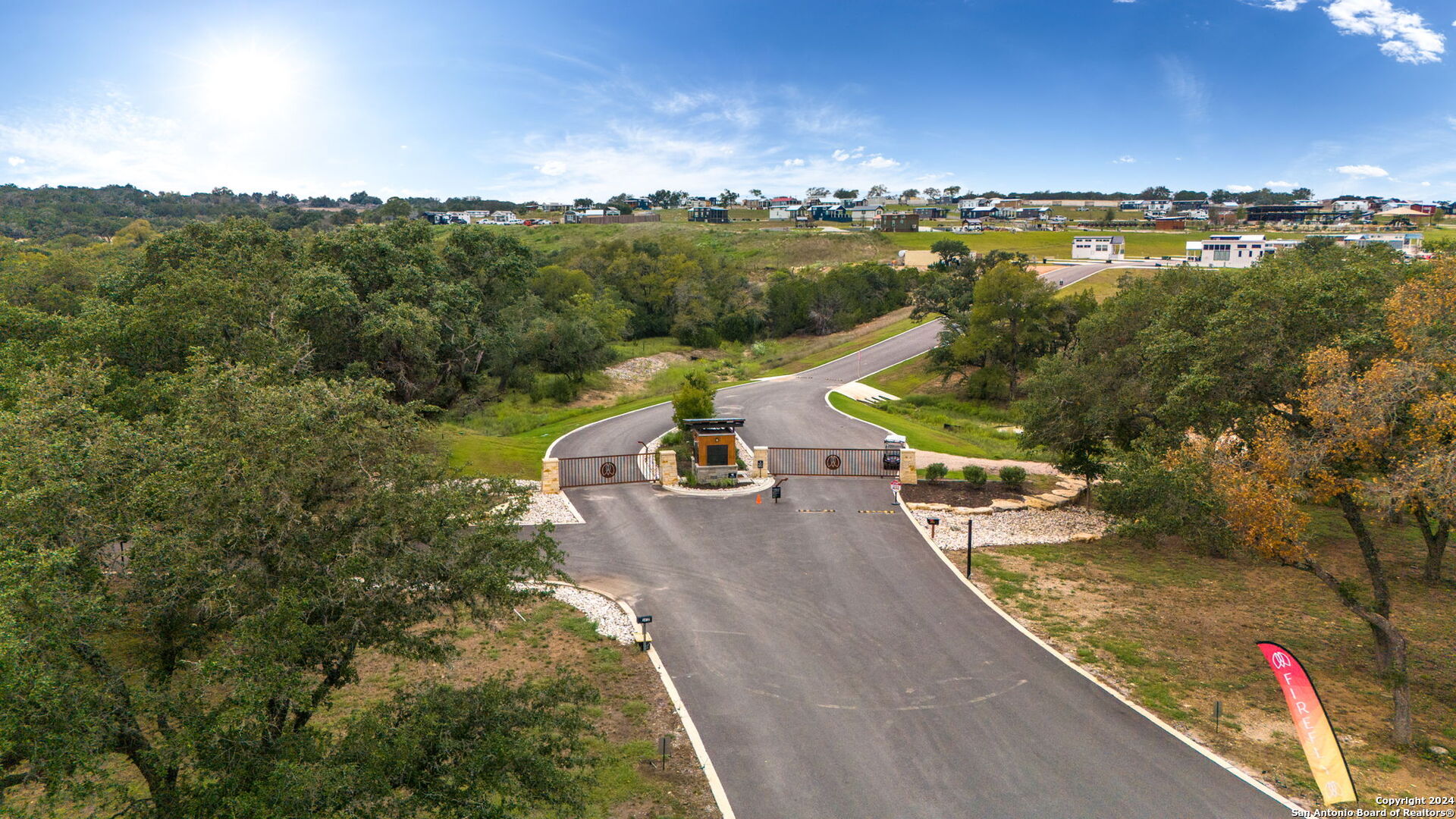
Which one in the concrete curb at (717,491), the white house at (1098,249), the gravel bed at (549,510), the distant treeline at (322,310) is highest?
the white house at (1098,249)

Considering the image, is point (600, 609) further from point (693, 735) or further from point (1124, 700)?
point (1124, 700)

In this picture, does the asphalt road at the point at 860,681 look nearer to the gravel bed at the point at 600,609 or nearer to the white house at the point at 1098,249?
the gravel bed at the point at 600,609

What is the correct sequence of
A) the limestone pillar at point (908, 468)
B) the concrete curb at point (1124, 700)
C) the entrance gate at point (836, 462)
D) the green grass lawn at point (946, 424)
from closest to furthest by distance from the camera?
1. the concrete curb at point (1124, 700)
2. the limestone pillar at point (908, 468)
3. the entrance gate at point (836, 462)
4. the green grass lawn at point (946, 424)

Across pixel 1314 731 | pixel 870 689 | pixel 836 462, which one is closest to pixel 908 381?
pixel 836 462

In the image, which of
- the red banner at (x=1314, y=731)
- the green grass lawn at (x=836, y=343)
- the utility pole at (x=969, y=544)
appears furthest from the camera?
the green grass lawn at (x=836, y=343)

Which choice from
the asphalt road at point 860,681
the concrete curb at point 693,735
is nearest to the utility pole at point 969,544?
the asphalt road at point 860,681

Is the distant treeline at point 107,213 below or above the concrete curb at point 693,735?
above
